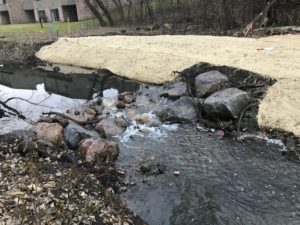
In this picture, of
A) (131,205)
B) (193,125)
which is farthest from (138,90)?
(131,205)

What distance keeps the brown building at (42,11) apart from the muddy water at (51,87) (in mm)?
22026

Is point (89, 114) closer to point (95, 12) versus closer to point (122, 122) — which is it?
point (122, 122)

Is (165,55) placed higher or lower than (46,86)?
higher

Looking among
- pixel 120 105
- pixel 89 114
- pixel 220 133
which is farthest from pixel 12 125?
pixel 220 133

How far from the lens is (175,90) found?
13852 mm

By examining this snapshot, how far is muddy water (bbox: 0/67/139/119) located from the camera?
1476 centimetres

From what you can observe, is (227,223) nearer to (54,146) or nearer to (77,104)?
(54,146)

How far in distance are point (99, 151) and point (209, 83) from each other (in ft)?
17.8

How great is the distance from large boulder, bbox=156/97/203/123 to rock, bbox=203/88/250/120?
1.55ft

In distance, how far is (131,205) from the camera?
7.68 meters

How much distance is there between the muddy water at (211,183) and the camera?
23.6 feet

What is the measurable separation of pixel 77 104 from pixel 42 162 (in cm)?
569

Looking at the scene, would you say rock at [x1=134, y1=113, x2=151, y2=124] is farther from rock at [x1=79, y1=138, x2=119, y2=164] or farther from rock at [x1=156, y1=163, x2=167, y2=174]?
rock at [x1=156, y1=163, x2=167, y2=174]

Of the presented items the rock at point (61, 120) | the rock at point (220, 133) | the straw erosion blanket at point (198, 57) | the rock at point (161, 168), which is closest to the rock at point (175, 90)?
the straw erosion blanket at point (198, 57)
